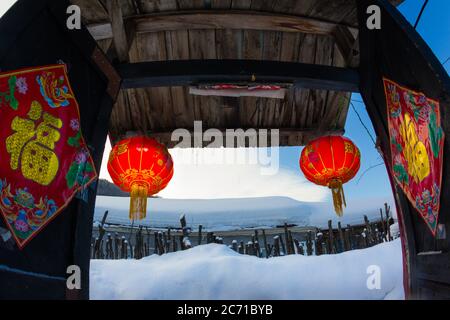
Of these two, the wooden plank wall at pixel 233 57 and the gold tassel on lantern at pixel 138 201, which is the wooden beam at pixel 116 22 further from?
the gold tassel on lantern at pixel 138 201

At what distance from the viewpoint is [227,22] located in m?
2.80

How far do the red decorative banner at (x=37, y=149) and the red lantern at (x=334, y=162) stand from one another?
2.32m

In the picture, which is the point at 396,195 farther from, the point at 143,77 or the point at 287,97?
the point at 143,77

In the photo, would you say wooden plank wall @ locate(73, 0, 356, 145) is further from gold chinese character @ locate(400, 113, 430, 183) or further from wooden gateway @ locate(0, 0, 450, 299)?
gold chinese character @ locate(400, 113, 430, 183)

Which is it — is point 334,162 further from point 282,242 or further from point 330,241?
point 282,242

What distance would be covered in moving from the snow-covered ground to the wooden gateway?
6.55m

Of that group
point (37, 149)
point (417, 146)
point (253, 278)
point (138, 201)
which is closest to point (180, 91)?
point (138, 201)

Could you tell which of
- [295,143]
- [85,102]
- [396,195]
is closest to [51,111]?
[85,102]

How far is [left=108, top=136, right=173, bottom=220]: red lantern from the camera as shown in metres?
3.01

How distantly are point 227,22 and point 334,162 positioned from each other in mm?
1793

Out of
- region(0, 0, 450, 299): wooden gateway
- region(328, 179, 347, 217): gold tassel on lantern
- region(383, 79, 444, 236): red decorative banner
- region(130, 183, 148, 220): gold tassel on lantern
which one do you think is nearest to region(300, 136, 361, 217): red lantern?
region(328, 179, 347, 217): gold tassel on lantern

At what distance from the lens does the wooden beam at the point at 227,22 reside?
2748 millimetres

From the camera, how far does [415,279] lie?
2102 mm
